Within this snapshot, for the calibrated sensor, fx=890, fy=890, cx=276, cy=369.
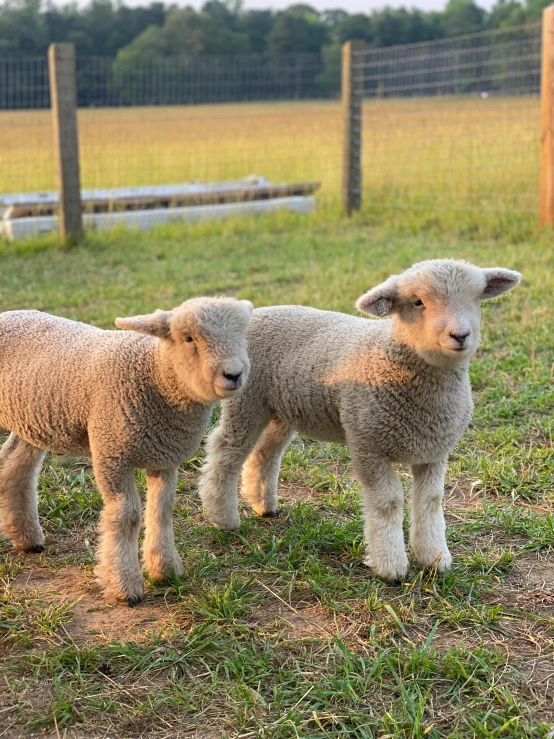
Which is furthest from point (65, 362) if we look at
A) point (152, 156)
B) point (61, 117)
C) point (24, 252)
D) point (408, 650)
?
point (152, 156)

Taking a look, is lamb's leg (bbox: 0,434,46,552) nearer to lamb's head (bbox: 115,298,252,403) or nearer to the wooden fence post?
lamb's head (bbox: 115,298,252,403)

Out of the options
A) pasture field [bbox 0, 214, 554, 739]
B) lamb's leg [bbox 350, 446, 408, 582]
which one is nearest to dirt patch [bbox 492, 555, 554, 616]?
pasture field [bbox 0, 214, 554, 739]

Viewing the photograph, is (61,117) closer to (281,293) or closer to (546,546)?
(281,293)

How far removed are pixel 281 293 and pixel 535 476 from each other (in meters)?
3.42

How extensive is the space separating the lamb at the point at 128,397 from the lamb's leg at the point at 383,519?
0.63 metres

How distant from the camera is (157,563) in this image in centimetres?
318

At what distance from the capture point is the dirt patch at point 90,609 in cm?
288

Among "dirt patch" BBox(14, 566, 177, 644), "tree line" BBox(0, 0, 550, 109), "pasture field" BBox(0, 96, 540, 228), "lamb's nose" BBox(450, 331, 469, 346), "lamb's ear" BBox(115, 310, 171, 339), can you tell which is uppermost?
"tree line" BBox(0, 0, 550, 109)

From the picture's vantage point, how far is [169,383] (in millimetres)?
2990

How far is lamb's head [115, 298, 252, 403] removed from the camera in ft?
9.05

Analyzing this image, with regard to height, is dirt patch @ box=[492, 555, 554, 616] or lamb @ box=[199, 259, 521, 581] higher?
lamb @ box=[199, 259, 521, 581]

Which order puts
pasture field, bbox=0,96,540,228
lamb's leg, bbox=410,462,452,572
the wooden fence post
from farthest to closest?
pasture field, bbox=0,96,540,228 → the wooden fence post → lamb's leg, bbox=410,462,452,572

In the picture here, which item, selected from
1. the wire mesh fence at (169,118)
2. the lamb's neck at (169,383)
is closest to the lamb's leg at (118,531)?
the lamb's neck at (169,383)

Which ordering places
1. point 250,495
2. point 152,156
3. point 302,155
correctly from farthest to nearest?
point 302,155, point 152,156, point 250,495
